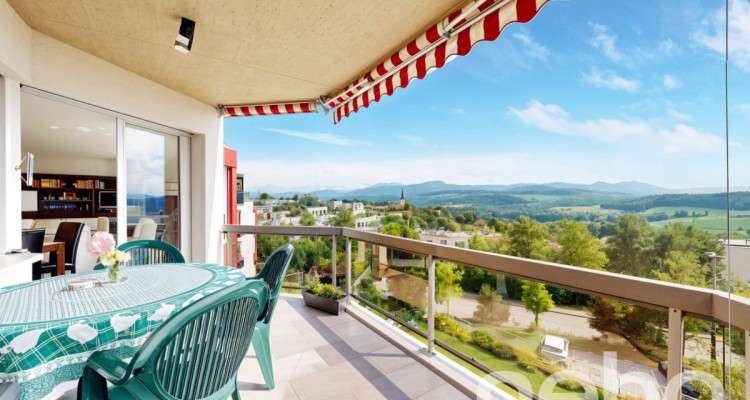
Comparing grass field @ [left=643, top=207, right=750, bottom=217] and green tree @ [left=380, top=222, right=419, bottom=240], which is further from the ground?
grass field @ [left=643, top=207, right=750, bottom=217]

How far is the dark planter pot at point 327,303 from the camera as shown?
12.1ft

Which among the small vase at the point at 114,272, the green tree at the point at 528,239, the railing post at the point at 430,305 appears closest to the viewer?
the small vase at the point at 114,272

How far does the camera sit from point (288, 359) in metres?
2.62

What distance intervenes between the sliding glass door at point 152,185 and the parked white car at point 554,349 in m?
4.31

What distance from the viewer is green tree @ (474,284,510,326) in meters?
2.17

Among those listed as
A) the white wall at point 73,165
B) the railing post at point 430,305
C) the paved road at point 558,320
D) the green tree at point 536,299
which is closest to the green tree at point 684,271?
the paved road at point 558,320

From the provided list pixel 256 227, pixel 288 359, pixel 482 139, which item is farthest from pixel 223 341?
pixel 482 139

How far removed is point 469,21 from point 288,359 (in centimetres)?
282

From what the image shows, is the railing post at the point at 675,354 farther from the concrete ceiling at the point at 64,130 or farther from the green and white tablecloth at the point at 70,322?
the concrete ceiling at the point at 64,130

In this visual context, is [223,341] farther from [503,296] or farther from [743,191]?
[743,191]

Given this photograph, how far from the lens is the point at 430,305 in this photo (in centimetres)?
275

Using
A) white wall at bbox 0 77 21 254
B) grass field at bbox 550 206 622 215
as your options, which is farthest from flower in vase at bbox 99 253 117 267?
grass field at bbox 550 206 622 215

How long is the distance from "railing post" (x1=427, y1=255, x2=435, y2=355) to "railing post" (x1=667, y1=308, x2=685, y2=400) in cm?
151

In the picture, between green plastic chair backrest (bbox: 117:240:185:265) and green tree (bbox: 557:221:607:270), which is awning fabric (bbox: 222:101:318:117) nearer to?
green plastic chair backrest (bbox: 117:240:185:265)
